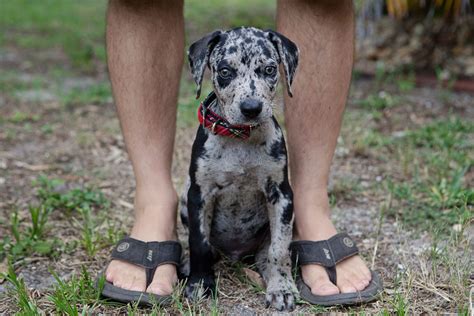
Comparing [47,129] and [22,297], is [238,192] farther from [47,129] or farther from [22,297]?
[47,129]

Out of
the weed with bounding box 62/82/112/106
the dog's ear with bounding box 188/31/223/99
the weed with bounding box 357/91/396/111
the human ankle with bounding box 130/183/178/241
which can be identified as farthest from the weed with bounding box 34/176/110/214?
the weed with bounding box 357/91/396/111

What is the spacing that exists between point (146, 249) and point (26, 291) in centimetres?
52

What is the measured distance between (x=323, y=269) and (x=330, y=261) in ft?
0.15

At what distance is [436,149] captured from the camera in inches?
170

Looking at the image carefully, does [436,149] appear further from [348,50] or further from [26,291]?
[26,291]

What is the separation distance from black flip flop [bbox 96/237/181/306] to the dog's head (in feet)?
2.23

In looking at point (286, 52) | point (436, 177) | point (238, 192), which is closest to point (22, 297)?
point (238, 192)

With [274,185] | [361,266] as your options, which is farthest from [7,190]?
[361,266]

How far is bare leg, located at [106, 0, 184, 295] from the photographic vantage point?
2.87 metres

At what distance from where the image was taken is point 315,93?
2908 millimetres

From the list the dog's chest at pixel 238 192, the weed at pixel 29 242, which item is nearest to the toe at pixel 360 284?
the dog's chest at pixel 238 192

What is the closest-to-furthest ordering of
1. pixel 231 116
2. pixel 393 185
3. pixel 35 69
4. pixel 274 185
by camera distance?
pixel 231 116, pixel 274 185, pixel 393 185, pixel 35 69

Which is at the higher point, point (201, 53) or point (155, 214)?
point (201, 53)

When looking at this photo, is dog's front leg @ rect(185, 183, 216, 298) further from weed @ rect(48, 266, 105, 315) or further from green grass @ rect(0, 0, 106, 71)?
green grass @ rect(0, 0, 106, 71)
